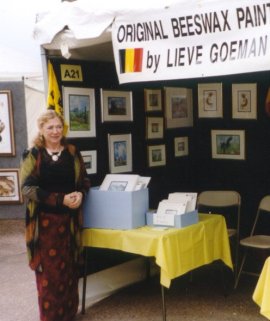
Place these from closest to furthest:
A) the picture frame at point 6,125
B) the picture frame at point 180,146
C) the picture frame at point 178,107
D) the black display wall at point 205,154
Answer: the black display wall at point 205,154, the picture frame at point 178,107, the picture frame at point 180,146, the picture frame at point 6,125

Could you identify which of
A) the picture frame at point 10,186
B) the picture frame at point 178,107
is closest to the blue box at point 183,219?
the picture frame at point 178,107

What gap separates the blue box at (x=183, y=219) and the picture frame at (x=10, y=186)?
4.55 m

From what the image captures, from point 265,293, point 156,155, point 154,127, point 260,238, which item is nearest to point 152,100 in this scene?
point 154,127

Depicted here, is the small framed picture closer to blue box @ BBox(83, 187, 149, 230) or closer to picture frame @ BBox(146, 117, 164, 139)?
picture frame @ BBox(146, 117, 164, 139)

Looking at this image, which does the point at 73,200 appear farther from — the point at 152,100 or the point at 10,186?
the point at 10,186

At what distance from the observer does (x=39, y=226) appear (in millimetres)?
3918

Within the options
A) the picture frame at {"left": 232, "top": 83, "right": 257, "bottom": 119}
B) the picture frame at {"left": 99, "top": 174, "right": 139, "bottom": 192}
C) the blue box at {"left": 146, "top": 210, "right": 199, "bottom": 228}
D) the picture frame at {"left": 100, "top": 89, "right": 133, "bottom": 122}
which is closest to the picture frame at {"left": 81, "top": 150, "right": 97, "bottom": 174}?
the picture frame at {"left": 100, "top": 89, "right": 133, "bottom": 122}

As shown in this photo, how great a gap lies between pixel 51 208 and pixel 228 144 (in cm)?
292

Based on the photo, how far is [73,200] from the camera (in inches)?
155

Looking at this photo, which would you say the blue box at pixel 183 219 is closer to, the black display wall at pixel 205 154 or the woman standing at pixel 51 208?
the woman standing at pixel 51 208

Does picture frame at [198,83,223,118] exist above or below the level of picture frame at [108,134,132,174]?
above

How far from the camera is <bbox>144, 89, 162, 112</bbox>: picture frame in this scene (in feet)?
17.9

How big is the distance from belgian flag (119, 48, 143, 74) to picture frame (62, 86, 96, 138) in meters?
0.70

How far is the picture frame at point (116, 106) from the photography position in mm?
4863
